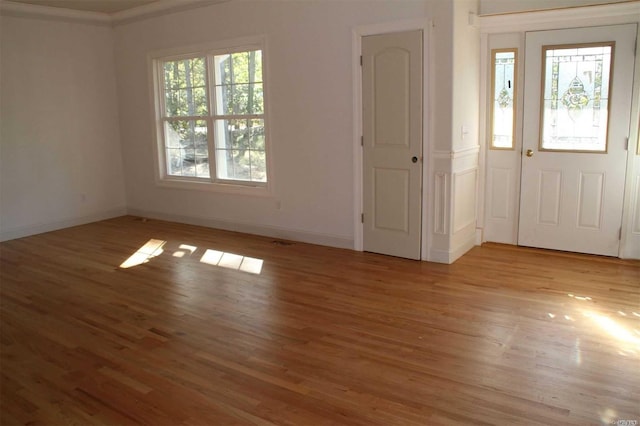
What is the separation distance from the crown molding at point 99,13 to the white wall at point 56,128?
10 centimetres

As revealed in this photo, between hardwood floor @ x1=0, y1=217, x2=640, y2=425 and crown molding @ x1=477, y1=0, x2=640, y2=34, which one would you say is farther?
crown molding @ x1=477, y1=0, x2=640, y2=34

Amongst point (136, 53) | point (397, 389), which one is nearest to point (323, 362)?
point (397, 389)

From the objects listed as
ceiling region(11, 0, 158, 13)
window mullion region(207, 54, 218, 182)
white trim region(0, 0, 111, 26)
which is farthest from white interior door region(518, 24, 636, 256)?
white trim region(0, 0, 111, 26)

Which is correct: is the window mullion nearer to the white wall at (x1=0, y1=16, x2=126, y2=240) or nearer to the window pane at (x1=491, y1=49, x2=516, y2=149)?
the white wall at (x1=0, y1=16, x2=126, y2=240)

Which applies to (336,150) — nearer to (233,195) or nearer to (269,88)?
(269,88)

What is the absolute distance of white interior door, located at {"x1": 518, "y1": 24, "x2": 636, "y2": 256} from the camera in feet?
15.6

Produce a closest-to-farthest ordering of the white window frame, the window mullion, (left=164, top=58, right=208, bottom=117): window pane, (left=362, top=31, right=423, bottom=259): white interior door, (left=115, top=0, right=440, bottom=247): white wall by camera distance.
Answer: (left=362, top=31, right=423, bottom=259): white interior door < (left=115, top=0, right=440, bottom=247): white wall < the white window frame < the window mullion < (left=164, top=58, right=208, bottom=117): window pane

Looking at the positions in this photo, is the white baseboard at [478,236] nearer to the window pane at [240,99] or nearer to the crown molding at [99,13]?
the window pane at [240,99]

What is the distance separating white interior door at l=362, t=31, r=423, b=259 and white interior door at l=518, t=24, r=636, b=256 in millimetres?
1225

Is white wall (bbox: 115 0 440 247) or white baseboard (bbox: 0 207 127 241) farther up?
white wall (bbox: 115 0 440 247)

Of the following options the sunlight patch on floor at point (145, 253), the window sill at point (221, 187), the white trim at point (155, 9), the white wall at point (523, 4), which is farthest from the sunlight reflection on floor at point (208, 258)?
the white wall at point (523, 4)

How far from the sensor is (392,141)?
16.5ft

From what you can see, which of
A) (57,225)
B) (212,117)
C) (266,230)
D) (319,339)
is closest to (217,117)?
(212,117)

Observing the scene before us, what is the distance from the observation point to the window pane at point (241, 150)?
617cm
